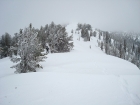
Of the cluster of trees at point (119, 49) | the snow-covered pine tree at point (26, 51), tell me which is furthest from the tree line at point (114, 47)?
the snow-covered pine tree at point (26, 51)

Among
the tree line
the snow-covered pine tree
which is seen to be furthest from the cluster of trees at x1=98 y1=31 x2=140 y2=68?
the snow-covered pine tree

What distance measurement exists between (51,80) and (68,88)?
2.19 m

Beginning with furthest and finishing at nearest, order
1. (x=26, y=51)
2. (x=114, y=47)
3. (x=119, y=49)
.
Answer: (x=114, y=47)
(x=119, y=49)
(x=26, y=51)

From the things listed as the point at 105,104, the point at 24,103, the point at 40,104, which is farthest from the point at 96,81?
the point at 24,103

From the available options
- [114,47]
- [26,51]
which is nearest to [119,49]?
[114,47]

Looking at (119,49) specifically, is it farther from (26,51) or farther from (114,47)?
(26,51)

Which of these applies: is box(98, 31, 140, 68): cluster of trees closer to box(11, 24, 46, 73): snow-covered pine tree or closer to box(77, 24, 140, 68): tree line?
box(77, 24, 140, 68): tree line

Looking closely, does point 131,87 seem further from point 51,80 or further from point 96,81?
point 51,80

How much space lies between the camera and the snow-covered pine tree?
12.7 meters

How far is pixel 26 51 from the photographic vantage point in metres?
12.8

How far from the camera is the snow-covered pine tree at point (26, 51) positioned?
1266 cm

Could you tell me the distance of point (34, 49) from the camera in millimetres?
13477

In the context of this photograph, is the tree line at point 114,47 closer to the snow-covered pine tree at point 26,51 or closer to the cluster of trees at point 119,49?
the cluster of trees at point 119,49

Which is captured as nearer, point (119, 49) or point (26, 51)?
point (26, 51)
